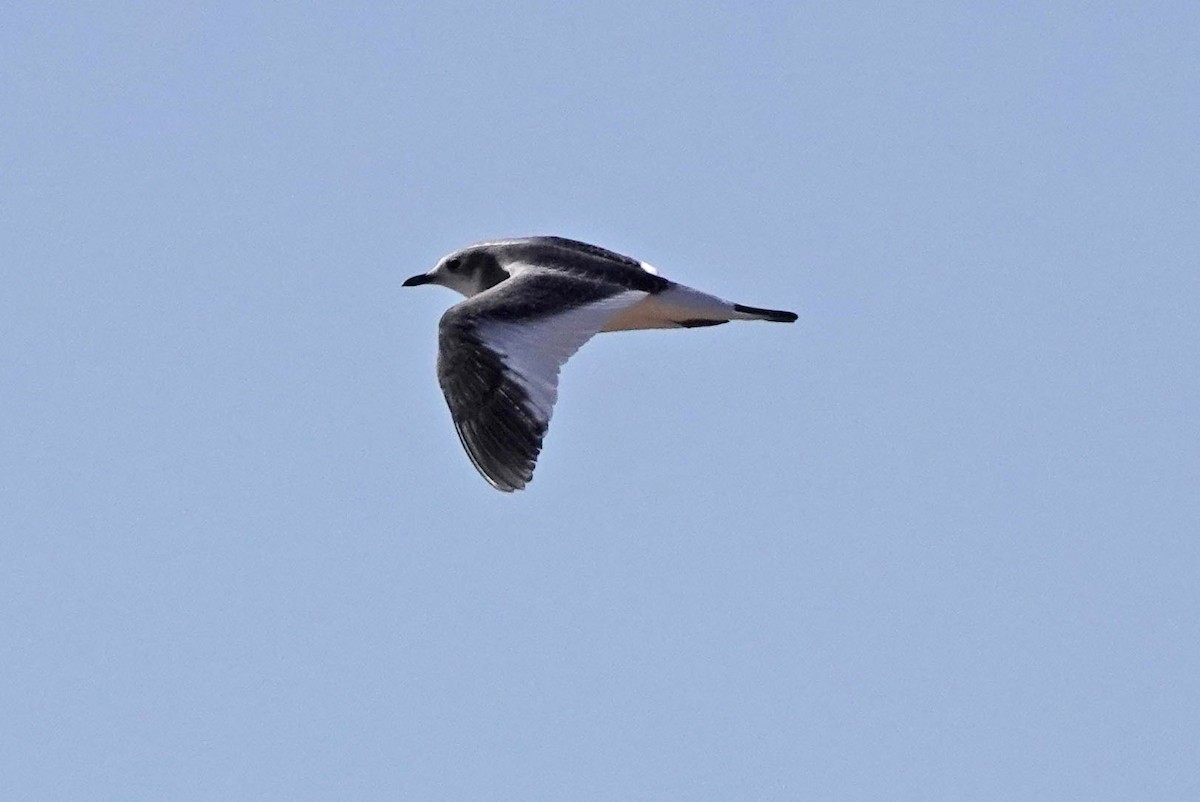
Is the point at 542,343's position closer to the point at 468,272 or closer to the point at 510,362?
the point at 510,362

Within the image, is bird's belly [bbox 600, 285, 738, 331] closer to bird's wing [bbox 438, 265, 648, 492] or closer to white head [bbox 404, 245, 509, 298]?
bird's wing [bbox 438, 265, 648, 492]

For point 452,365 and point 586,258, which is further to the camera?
point 586,258

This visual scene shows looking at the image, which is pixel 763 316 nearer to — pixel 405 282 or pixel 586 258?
pixel 586 258

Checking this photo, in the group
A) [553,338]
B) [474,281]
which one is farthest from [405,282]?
[553,338]

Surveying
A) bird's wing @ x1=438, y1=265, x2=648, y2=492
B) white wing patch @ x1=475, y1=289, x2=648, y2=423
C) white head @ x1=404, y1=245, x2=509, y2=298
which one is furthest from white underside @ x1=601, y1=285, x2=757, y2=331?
white head @ x1=404, y1=245, x2=509, y2=298

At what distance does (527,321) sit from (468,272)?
13.3 ft

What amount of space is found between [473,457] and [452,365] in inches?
43.7

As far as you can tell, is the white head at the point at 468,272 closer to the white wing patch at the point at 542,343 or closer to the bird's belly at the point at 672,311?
the bird's belly at the point at 672,311

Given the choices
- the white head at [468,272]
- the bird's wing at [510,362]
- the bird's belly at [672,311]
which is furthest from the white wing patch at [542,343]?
the white head at [468,272]

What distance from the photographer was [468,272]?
3253 cm

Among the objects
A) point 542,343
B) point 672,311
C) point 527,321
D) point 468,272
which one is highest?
point 468,272

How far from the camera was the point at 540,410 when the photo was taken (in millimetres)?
27328

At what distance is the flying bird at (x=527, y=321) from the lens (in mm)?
27250

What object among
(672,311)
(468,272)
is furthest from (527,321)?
(468,272)
